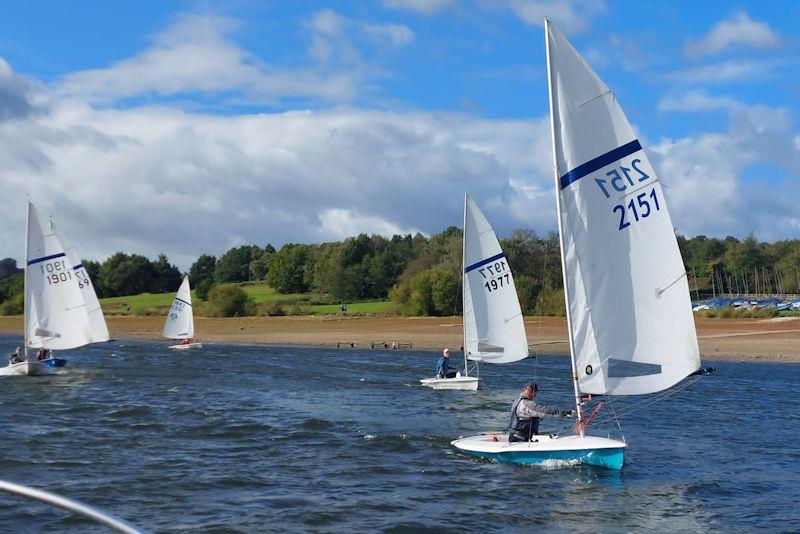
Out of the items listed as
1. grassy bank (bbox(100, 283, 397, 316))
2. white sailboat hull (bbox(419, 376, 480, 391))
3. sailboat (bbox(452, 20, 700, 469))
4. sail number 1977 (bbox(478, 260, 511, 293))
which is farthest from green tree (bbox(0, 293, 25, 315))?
sailboat (bbox(452, 20, 700, 469))

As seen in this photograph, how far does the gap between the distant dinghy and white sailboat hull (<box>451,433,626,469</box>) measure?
21.6 meters

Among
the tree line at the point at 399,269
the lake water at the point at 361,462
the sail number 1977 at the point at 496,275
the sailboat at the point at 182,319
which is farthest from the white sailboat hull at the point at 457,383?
the tree line at the point at 399,269

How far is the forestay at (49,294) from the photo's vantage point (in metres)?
32.6

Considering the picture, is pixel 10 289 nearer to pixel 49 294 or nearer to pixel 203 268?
pixel 203 268

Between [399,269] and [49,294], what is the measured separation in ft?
A: 237

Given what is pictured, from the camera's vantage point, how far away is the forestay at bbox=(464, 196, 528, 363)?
96.1ft

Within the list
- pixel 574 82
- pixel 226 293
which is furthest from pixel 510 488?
pixel 226 293

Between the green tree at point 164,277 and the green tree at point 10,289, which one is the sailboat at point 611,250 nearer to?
the green tree at point 10,289

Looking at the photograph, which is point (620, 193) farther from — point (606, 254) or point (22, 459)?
point (22, 459)

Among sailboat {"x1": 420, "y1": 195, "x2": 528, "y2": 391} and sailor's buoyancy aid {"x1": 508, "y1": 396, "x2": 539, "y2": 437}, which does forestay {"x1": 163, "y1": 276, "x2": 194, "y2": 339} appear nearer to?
sailboat {"x1": 420, "y1": 195, "x2": 528, "y2": 391}

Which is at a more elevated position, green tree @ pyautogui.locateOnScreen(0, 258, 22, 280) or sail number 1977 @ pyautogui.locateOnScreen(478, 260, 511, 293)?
green tree @ pyautogui.locateOnScreen(0, 258, 22, 280)

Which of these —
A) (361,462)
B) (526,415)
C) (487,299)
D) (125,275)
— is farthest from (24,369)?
(125,275)

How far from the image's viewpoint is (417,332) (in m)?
64.4

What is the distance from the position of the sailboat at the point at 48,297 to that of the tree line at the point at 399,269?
142 feet
